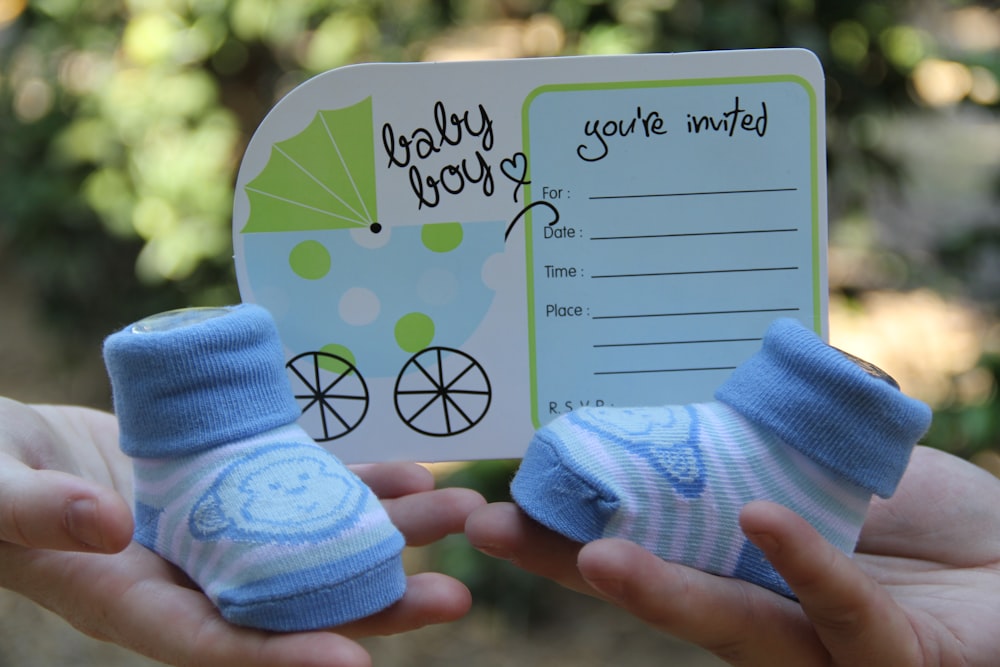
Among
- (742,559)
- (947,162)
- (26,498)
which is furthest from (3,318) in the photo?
(947,162)

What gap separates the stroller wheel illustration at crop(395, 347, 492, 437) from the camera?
0.99 m

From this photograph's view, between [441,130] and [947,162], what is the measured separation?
271cm

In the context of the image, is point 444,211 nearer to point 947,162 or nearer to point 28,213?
point 28,213

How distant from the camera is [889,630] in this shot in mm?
711

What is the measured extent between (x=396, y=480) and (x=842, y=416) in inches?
19.0

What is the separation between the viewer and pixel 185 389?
2.63 ft

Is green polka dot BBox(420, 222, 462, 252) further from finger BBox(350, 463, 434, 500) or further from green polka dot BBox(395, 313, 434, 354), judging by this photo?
finger BBox(350, 463, 434, 500)

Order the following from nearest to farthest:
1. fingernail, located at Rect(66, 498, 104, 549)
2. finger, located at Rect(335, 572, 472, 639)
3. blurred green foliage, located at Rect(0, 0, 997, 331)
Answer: fingernail, located at Rect(66, 498, 104, 549) → finger, located at Rect(335, 572, 472, 639) → blurred green foliage, located at Rect(0, 0, 997, 331)

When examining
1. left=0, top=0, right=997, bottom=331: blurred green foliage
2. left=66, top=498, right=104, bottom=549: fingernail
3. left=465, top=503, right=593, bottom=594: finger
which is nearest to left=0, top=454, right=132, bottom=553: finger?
left=66, top=498, right=104, bottom=549: fingernail

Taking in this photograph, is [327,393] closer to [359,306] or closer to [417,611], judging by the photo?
[359,306]

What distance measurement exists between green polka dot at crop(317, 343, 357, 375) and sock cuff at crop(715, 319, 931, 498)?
411 millimetres

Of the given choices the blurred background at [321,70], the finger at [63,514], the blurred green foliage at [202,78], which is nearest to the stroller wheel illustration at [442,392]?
the finger at [63,514]

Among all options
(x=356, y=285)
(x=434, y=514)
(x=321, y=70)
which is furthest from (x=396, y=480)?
(x=321, y=70)

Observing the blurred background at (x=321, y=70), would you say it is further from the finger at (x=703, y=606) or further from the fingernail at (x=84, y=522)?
the fingernail at (x=84, y=522)
